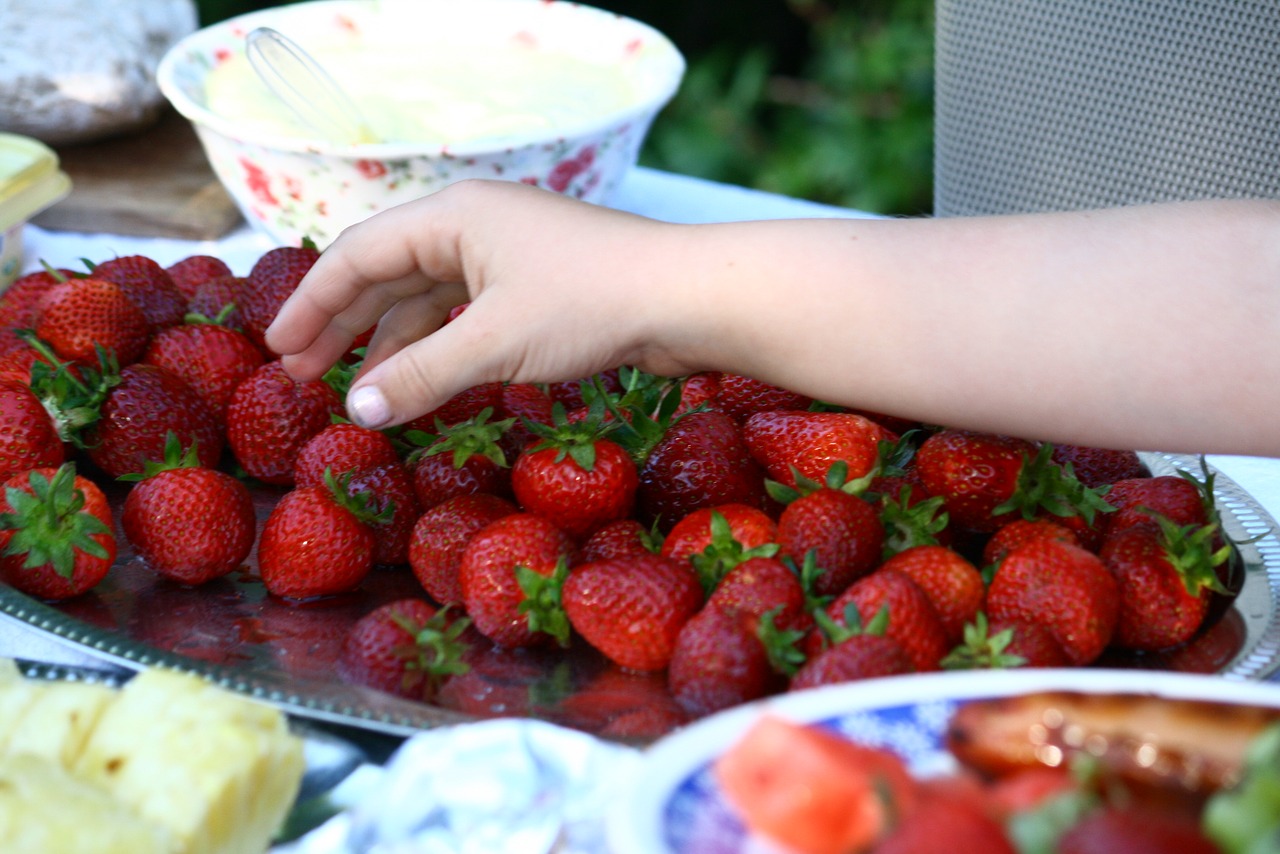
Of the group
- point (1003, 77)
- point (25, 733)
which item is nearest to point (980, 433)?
point (25, 733)

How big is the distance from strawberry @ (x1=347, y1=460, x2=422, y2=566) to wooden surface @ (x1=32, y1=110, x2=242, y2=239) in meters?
0.64

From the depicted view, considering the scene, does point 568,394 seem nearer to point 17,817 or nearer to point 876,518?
point 876,518

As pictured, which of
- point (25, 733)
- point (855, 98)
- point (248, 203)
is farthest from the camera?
point (855, 98)

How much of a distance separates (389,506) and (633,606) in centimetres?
18

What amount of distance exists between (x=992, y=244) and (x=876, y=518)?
0.53 feet

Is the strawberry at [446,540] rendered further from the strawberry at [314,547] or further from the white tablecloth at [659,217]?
the white tablecloth at [659,217]

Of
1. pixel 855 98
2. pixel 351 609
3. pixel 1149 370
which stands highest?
pixel 1149 370

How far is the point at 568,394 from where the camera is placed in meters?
0.80

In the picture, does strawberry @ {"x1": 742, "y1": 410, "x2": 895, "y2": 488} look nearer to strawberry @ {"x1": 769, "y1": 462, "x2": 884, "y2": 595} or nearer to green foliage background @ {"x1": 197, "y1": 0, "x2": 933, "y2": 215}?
strawberry @ {"x1": 769, "y1": 462, "x2": 884, "y2": 595}

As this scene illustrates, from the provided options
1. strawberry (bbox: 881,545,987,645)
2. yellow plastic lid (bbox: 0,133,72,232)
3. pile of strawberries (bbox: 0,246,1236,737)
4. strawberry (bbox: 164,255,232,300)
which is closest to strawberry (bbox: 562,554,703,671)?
pile of strawberries (bbox: 0,246,1236,737)

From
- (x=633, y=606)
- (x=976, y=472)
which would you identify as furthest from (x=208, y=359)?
(x=976, y=472)

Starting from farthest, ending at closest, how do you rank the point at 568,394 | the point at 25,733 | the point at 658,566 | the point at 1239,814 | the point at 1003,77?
1. the point at 1003,77
2. the point at 568,394
3. the point at 658,566
4. the point at 25,733
5. the point at 1239,814

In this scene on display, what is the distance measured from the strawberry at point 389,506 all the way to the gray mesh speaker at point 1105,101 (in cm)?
100

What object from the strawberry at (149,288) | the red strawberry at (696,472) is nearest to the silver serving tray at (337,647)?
the red strawberry at (696,472)
